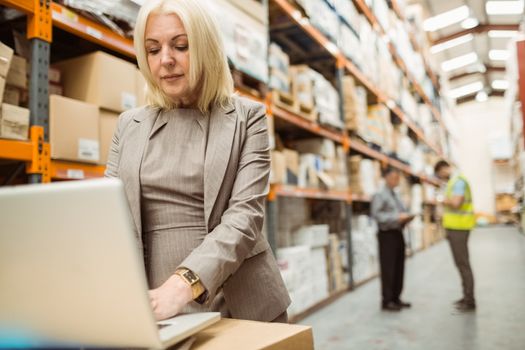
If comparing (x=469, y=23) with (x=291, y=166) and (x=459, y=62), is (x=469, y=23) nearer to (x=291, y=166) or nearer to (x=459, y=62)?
(x=459, y=62)

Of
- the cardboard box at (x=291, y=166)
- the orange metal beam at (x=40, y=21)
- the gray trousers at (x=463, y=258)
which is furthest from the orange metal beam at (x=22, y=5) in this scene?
the gray trousers at (x=463, y=258)

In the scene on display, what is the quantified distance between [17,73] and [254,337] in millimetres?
1601

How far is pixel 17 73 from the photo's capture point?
1.86 metres

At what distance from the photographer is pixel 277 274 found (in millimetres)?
1234

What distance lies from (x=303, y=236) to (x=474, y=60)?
54.1ft

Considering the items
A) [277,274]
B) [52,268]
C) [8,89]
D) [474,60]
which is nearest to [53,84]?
[8,89]

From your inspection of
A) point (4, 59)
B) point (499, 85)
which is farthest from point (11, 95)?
point (499, 85)

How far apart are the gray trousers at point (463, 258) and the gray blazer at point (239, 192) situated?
349cm

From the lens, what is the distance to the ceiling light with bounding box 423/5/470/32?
42.2ft

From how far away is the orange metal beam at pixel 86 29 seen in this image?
188 cm

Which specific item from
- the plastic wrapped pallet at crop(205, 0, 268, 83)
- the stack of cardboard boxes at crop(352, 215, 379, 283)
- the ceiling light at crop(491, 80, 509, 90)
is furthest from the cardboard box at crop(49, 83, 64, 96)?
the ceiling light at crop(491, 80, 509, 90)

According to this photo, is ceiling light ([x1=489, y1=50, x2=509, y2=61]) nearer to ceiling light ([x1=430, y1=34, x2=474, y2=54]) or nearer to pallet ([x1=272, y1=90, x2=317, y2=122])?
ceiling light ([x1=430, y1=34, x2=474, y2=54])

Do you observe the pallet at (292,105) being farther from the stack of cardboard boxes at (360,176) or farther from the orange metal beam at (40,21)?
the orange metal beam at (40,21)

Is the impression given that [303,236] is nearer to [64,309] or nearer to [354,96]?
[354,96]
